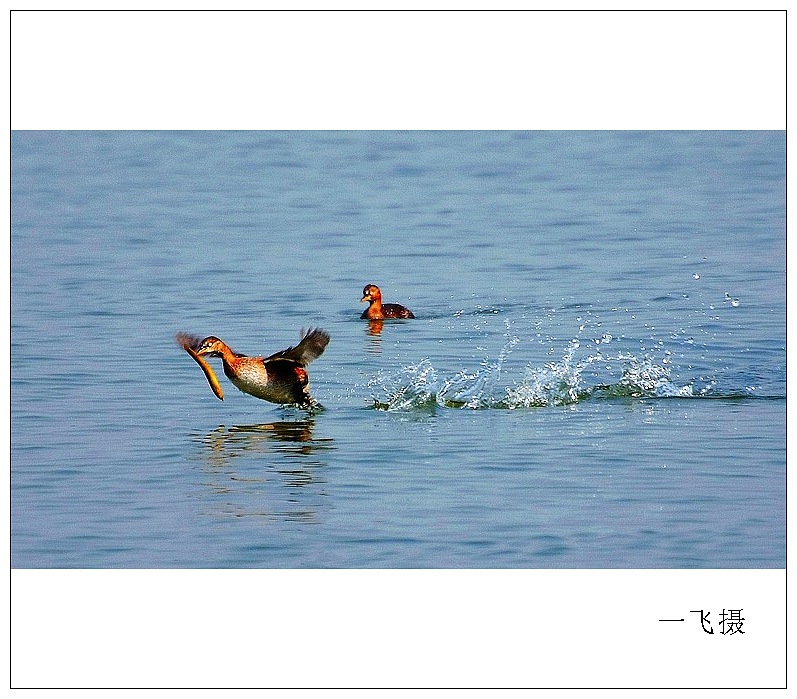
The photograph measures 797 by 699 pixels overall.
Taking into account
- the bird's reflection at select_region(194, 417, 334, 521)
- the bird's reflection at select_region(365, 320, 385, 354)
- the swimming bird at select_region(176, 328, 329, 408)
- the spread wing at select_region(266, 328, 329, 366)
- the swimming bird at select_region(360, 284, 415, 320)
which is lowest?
the bird's reflection at select_region(194, 417, 334, 521)

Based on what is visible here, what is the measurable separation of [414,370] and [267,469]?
3.07m

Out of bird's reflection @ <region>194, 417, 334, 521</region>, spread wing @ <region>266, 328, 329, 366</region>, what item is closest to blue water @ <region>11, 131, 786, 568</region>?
bird's reflection @ <region>194, 417, 334, 521</region>

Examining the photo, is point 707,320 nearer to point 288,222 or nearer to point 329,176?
point 288,222

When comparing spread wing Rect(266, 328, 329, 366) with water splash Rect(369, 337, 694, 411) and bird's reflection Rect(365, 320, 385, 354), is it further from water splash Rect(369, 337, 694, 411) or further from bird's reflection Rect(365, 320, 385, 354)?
bird's reflection Rect(365, 320, 385, 354)

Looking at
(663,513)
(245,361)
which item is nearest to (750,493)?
(663,513)

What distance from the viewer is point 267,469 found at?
10.4 meters

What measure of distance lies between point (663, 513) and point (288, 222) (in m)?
13.6

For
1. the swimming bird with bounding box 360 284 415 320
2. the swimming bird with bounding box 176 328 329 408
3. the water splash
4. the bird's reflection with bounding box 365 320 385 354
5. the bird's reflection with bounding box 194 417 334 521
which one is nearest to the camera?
the bird's reflection with bounding box 194 417 334 521

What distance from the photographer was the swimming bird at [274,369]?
38.3 feet

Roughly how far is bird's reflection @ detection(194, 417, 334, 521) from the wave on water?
1.08 meters

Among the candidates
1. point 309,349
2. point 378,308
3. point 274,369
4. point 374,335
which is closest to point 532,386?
point 309,349

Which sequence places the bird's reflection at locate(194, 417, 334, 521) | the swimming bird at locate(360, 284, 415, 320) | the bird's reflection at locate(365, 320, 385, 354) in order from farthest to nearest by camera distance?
the swimming bird at locate(360, 284, 415, 320) < the bird's reflection at locate(365, 320, 385, 354) < the bird's reflection at locate(194, 417, 334, 521)

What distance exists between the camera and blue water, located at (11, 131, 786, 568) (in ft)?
30.0

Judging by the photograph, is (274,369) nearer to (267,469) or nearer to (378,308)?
(267,469)
